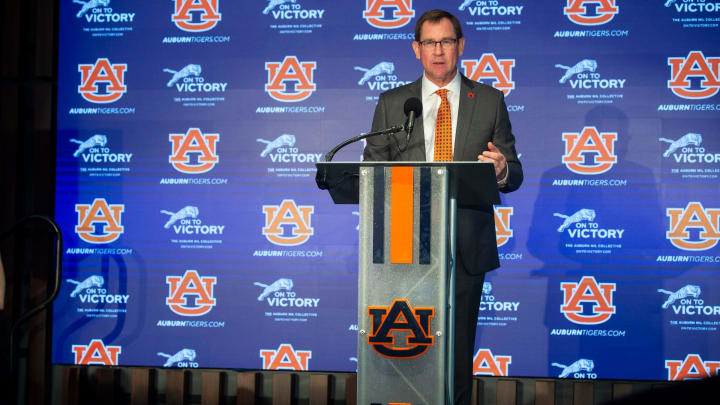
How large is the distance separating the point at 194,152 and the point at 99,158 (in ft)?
2.19

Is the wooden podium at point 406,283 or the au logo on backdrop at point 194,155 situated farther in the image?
the au logo on backdrop at point 194,155

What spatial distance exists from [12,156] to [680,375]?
4.62m

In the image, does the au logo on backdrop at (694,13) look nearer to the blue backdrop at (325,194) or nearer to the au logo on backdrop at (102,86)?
the blue backdrop at (325,194)

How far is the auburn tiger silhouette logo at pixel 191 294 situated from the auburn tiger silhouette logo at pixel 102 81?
134 centimetres

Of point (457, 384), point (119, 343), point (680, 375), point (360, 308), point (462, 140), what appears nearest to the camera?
point (360, 308)

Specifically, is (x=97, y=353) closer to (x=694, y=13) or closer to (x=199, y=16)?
(x=199, y=16)

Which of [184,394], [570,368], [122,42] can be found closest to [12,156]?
[122,42]

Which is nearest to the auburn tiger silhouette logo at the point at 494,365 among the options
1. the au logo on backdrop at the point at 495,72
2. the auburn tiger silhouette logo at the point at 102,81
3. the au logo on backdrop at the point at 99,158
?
the au logo on backdrop at the point at 495,72

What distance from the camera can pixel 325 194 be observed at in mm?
4707

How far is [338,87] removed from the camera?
4797 millimetres

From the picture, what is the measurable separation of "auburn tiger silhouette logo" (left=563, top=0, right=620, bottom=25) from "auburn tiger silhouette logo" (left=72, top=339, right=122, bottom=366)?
3741 mm

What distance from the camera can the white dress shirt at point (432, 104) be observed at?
10.0 feet

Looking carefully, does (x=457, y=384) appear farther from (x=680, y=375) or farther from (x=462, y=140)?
(x=680, y=375)

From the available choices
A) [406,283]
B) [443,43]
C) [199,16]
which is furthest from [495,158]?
[199,16]
